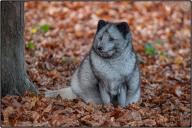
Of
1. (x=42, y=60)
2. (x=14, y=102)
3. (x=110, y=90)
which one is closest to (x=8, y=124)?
(x=14, y=102)

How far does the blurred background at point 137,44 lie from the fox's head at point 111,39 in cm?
96

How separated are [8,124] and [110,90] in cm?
187

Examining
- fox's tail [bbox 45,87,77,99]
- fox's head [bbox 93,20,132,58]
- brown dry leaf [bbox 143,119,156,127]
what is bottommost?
brown dry leaf [bbox 143,119,156,127]

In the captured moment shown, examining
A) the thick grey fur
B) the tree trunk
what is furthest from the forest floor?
the thick grey fur

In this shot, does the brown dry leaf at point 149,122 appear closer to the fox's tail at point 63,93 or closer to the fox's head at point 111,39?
the fox's head at point 111,39

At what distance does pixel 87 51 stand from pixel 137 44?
160 centimetres

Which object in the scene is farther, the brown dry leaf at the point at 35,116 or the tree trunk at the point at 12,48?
the tree trunk at the point at 12,48

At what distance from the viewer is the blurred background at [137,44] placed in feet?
28.2

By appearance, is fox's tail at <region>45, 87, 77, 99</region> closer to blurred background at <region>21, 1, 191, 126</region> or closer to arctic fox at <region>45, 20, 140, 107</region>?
arctic fox at <region>45, 20, 140, 107</region>

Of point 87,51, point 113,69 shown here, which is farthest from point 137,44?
point 113,69

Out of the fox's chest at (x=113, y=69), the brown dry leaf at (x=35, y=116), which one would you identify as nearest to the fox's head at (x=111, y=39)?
the fox's chest at (x=113, y=69)

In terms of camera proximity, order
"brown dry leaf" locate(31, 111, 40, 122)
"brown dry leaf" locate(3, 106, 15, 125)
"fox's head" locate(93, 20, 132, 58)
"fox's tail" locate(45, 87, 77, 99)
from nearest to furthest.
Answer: "brown dry leaf" locate(3, 106, 15, 125) < "brown dry leaf" locate(31, 111, 40, 122) < "fox's head" locate(93, 20, 132, 58) < "fox's tail" locate(45, 87, 77, 99)

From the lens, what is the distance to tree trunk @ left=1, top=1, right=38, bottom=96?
6794 millimetres

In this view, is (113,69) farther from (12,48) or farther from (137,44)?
(137,44)
